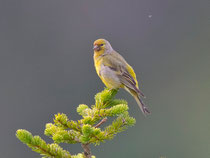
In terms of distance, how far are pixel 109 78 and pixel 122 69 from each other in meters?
0.37

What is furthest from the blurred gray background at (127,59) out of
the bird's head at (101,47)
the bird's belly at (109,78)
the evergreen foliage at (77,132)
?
the evergreen foliage at (77,132)

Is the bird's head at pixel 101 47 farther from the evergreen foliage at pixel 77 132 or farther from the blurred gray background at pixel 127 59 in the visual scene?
the blurred gray background at pixel 127 59

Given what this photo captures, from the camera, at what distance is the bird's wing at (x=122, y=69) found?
19.5ft

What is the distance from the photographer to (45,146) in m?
3.08

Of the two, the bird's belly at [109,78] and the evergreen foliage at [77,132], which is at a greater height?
the bird's belly at [109,78]

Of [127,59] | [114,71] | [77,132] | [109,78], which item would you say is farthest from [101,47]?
[127,59]

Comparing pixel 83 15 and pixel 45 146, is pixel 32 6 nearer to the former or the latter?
pixel 83 15

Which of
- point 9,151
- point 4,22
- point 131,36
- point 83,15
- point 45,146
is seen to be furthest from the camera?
point 83,15

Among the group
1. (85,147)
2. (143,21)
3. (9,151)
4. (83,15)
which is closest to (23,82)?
(9,151)

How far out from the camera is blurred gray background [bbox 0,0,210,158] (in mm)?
27453

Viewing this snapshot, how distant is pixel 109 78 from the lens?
598cm

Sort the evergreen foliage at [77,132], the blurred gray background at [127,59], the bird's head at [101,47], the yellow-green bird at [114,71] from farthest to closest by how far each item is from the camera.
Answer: the blurred gray background at [127,59]
the bird's head at [101,47]
the yellow-green bird at [114,71]
the evergreen foliage at [77,132]

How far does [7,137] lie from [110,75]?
98.0ft

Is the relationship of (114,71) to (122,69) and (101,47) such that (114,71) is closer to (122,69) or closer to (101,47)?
(122,69)
